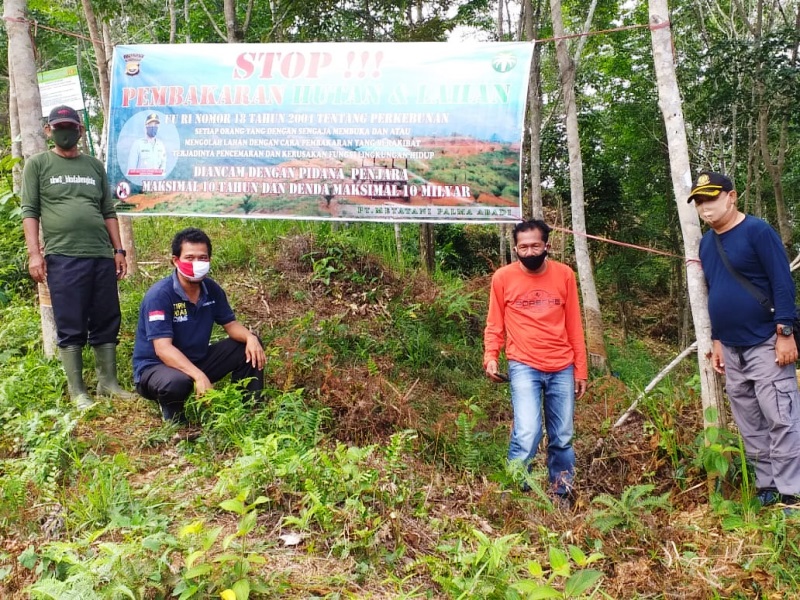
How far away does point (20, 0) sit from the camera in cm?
434

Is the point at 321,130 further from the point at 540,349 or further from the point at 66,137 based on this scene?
the point at 540,349

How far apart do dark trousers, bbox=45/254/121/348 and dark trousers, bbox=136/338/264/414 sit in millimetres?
627

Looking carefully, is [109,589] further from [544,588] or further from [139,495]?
[544,588]

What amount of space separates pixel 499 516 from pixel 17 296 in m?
5.44

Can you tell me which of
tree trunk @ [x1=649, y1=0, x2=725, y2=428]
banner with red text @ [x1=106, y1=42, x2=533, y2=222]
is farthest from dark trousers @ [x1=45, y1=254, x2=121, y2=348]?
tree trunk @ [x1=649, y1=0, x2=725, y2=428]

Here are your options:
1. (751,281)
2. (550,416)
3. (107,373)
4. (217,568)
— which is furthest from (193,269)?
(751,281)

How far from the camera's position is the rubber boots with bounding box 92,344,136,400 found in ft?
13.9

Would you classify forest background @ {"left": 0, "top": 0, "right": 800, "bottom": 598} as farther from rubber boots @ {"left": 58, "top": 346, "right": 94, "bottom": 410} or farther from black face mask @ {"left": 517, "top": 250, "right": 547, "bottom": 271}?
black face mask @ {"left": 517, "top": 250, "right": 547, "bottom": 271}

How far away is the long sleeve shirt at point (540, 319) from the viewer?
349 cm

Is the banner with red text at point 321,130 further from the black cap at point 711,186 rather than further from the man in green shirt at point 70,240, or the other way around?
the black cap at point 711,186

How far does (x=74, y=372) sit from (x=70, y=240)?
90 cm

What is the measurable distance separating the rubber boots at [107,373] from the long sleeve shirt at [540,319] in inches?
103

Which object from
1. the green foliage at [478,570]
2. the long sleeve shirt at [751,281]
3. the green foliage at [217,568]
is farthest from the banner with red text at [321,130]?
the green foliage at [217,568]

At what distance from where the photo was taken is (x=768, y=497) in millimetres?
3227
